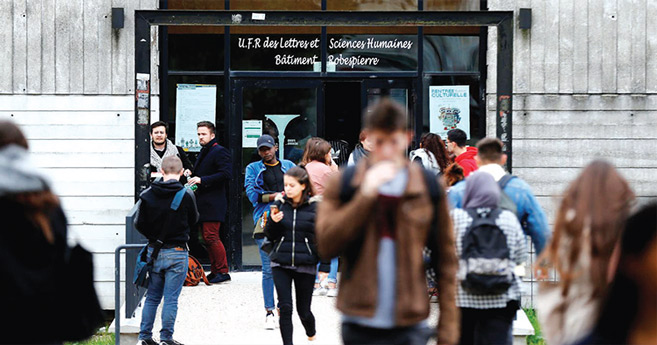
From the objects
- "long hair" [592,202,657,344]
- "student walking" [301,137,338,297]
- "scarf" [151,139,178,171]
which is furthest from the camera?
"scarf" [151,139,178,171]

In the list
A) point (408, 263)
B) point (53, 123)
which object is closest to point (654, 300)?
point (408, 263)

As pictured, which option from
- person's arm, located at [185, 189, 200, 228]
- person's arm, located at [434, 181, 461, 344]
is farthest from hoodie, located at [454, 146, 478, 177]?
person's arm, located at [434, 181, 461, 344]

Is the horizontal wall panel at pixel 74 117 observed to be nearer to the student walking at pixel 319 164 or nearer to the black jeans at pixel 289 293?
the student walking at pixel 319 164

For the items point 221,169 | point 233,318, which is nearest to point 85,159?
point 221,169

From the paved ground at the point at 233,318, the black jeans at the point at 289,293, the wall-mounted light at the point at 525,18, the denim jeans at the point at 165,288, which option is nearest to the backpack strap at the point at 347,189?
the black jeans at the point at 289,293

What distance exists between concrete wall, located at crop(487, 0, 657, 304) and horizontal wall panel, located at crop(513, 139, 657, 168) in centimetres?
1

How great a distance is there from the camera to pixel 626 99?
1055 cm

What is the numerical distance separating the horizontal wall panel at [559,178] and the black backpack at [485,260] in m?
5.48

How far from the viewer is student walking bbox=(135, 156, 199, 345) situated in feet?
24.3

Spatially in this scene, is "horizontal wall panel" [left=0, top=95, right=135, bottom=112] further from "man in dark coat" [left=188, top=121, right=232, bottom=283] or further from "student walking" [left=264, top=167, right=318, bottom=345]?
"student walking" [left=264, top=167, right=318, bottom=345]

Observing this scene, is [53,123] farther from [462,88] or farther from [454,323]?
[454,323]

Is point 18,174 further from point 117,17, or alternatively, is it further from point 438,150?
point 117,17

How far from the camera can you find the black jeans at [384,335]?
380 cm

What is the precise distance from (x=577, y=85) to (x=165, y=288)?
229 inches
